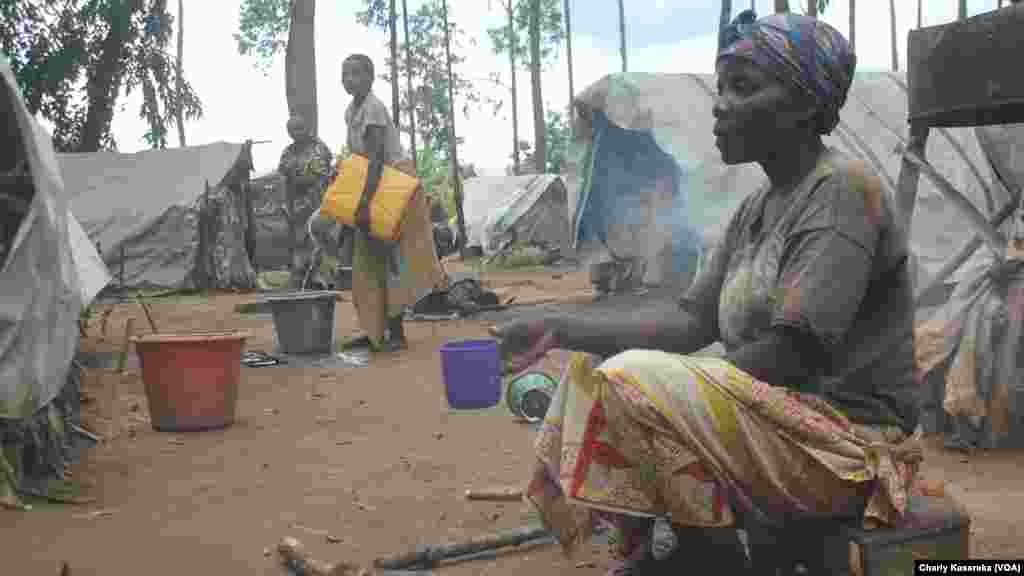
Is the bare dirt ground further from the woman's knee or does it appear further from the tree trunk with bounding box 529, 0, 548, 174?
the tree trunk with bounding box 529, 0, 548, 174

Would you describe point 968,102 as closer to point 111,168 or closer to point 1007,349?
point 1007,349

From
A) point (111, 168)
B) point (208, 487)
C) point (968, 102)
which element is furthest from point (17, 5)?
point (968, 102)

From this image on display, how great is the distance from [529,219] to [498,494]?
16223 mm

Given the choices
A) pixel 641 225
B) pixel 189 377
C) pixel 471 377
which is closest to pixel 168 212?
pixel 641 225

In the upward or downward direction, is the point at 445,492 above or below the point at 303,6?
below

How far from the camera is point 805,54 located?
2.22 metres

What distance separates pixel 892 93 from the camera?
841 cm

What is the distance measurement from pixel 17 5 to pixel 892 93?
912 centimetres

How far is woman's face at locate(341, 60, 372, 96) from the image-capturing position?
7.17 m

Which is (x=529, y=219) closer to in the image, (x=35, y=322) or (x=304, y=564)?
(x=35, y=322)

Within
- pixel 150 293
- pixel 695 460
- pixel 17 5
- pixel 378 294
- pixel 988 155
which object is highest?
pixel 17 5

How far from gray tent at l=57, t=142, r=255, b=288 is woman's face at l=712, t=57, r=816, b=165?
1300cm

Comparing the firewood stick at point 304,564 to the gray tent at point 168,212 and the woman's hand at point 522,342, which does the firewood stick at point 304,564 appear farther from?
the gray tent at point 168,212

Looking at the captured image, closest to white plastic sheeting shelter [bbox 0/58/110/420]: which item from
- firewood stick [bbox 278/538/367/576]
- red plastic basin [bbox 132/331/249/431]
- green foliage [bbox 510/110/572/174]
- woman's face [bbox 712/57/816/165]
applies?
red plastic basin [bbox 132/331/249/431]
